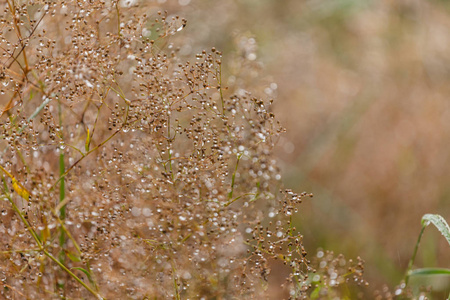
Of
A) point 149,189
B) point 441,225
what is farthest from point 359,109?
point 149,189

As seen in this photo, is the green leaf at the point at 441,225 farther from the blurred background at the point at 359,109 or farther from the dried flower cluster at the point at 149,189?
the blurred background at the point at 359,109

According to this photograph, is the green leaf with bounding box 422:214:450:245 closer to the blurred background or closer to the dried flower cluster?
the dried flower cluster

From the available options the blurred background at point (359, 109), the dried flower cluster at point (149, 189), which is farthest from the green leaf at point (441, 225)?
the blurred background at point (359, 109)

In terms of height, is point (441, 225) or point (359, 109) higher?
point (359, 109)

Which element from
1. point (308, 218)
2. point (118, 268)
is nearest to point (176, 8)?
point (308, 218)

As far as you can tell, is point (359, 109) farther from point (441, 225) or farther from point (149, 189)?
point (149, 189)

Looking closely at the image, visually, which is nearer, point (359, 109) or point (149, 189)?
point (149, 189)

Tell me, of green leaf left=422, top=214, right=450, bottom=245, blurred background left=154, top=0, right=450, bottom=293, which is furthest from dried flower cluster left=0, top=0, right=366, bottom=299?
blurred background left=154, top=0, right=450, bottom=293

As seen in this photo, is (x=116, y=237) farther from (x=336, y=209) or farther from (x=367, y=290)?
(x=336, y=209)
